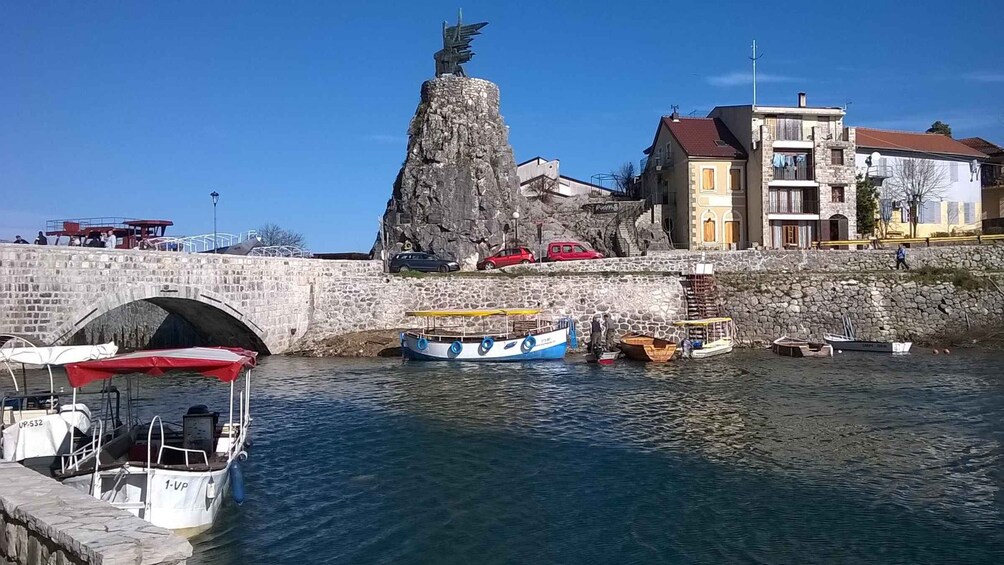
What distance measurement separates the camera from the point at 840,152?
51844 mm

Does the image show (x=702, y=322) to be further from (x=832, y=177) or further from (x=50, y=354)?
(x=50, y=354)

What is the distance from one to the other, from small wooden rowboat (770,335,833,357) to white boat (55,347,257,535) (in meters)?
28.1

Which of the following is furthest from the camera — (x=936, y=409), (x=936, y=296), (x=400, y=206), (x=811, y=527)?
(x=400, y=206)

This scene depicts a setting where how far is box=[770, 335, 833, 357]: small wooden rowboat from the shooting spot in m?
34.9

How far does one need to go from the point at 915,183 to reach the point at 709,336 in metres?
30.3

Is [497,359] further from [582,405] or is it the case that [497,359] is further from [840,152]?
[840,152]

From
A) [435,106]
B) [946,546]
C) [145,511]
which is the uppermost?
[435,106]

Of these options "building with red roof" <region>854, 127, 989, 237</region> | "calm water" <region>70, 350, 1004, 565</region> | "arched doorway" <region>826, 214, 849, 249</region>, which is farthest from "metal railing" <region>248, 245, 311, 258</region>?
"building with red roof" <region>854, 127, 989, 237</region>

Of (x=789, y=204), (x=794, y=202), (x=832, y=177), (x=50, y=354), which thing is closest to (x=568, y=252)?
(x=789, y=204)

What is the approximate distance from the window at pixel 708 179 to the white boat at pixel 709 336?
15.7 meters

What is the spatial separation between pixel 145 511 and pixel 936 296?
135ft

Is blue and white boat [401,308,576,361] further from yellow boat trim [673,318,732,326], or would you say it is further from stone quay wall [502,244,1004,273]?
stone quay wall [502,244,1004,273]

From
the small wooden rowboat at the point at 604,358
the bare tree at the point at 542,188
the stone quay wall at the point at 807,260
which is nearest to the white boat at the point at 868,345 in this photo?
the stone quay wall at the point at 807,260

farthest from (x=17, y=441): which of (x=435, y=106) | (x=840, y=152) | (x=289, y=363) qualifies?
(x=840, y=152)
